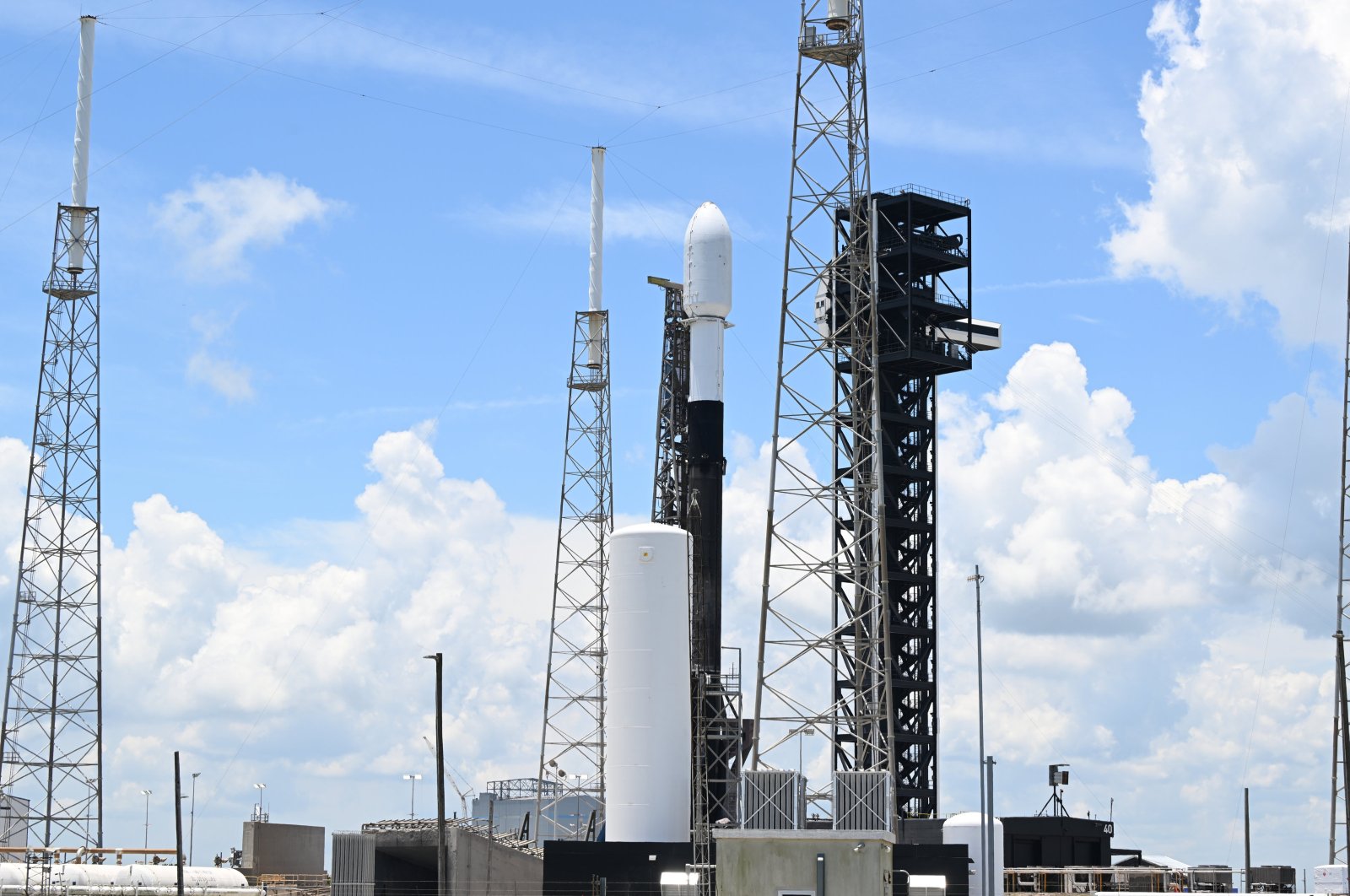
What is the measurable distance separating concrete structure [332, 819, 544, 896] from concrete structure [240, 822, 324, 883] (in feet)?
Answer: 46.3

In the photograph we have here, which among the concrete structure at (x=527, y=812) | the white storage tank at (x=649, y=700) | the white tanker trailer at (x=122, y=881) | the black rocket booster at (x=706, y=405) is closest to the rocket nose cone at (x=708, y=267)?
the black rocket booster at (x=706, y=405)

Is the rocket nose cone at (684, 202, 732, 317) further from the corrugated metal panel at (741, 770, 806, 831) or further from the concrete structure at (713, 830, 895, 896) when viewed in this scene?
the concrete structure at (713, 830, 895, 896)

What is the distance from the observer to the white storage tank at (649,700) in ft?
221

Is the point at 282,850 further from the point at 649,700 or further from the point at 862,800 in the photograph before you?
the point at 862,800

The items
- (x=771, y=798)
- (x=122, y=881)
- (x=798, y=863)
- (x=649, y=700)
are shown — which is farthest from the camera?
(x=122, y=881)

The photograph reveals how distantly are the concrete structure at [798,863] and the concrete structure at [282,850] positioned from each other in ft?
164

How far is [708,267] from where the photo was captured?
3147 inches

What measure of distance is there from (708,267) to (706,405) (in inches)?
253

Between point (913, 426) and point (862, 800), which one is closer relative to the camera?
point (862, 800)

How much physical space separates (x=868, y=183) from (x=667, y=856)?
88.4 feet

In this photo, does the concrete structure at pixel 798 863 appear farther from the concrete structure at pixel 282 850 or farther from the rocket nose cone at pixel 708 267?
the concrete structure at pixel 282 850

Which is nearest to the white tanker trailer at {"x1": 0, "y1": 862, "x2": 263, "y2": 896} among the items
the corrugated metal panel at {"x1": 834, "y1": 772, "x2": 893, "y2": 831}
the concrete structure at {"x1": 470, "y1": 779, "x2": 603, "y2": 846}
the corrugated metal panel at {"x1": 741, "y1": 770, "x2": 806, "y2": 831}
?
the concrete structure at {"x1": 470, "y1": 779, "x2": 603, "y2": 846}

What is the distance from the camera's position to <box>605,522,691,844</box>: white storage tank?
2653 inches

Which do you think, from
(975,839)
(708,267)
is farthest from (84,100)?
(975,839)
